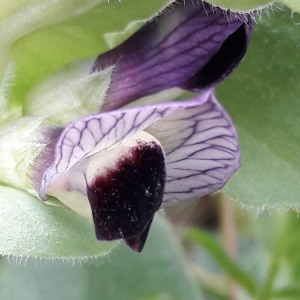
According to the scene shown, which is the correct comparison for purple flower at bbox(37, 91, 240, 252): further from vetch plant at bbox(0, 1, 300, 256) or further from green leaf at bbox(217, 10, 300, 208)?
green leaf at bbox(217, 10, 300, 208)

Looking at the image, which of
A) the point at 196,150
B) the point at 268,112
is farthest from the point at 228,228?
the point at 196,150

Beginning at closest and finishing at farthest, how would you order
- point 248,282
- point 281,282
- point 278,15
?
1. point 278,15
2. point 248,282
3. point 281,282

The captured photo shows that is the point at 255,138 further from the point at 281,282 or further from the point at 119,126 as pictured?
the point at 281,282

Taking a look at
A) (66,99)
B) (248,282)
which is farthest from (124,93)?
(248,282)

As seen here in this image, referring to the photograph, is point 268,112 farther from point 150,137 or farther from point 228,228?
point 228,228

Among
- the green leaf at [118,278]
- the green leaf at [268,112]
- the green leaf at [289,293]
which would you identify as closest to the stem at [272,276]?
the green leaf at [289,293]

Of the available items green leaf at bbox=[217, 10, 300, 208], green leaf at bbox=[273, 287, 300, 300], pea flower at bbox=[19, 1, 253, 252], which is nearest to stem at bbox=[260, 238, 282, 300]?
A: green leaf at bbox=[273, 287, 300, 300]

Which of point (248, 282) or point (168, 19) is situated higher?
point (168, 19)
